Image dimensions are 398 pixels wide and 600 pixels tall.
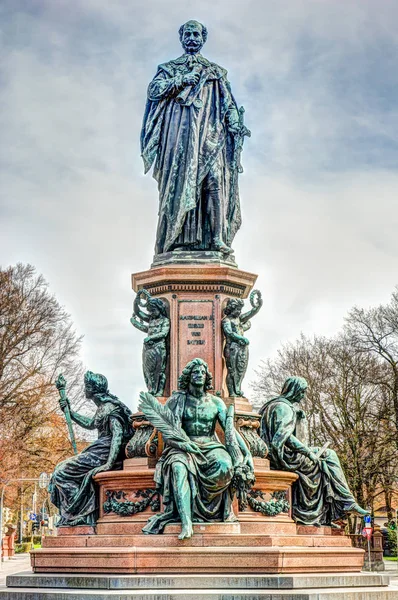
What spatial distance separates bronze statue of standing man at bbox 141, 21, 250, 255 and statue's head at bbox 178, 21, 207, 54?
2cm

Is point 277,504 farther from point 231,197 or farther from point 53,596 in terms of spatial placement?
point 231,197

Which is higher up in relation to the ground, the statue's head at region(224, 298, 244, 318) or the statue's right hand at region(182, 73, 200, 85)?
the statue's right hand at region(182, 73, 200, 85)

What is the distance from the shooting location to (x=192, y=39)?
17281 mm

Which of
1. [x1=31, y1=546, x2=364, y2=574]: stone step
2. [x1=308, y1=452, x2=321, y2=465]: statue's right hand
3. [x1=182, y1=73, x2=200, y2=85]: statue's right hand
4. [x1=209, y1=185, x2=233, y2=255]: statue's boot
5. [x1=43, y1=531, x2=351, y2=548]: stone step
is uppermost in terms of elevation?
[x1=182, y1=73, x2=200, y2=85]: statue's right hand

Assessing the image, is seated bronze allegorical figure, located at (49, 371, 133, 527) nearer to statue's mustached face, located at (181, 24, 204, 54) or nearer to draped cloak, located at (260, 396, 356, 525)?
draped cloak, located at (260, 396, 356, 525)

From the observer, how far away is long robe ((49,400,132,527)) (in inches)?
585

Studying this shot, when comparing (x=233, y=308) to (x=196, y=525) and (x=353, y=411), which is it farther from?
(x=353, y=411)

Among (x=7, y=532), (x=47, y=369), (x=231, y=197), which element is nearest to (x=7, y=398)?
(x=47, y=369)

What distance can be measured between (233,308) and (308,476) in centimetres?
264

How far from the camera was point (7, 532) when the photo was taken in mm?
58156

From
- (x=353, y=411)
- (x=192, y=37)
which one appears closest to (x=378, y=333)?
(x=353, y=411)

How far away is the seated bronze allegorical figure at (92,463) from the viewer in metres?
14.9

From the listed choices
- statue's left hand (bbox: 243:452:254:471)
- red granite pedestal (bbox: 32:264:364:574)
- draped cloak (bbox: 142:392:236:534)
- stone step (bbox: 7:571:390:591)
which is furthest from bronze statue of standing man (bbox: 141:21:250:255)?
stone step (bbox: 7:571:390:591)

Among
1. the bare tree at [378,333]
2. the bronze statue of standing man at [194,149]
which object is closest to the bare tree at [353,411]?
the bare tree at [378,333]
